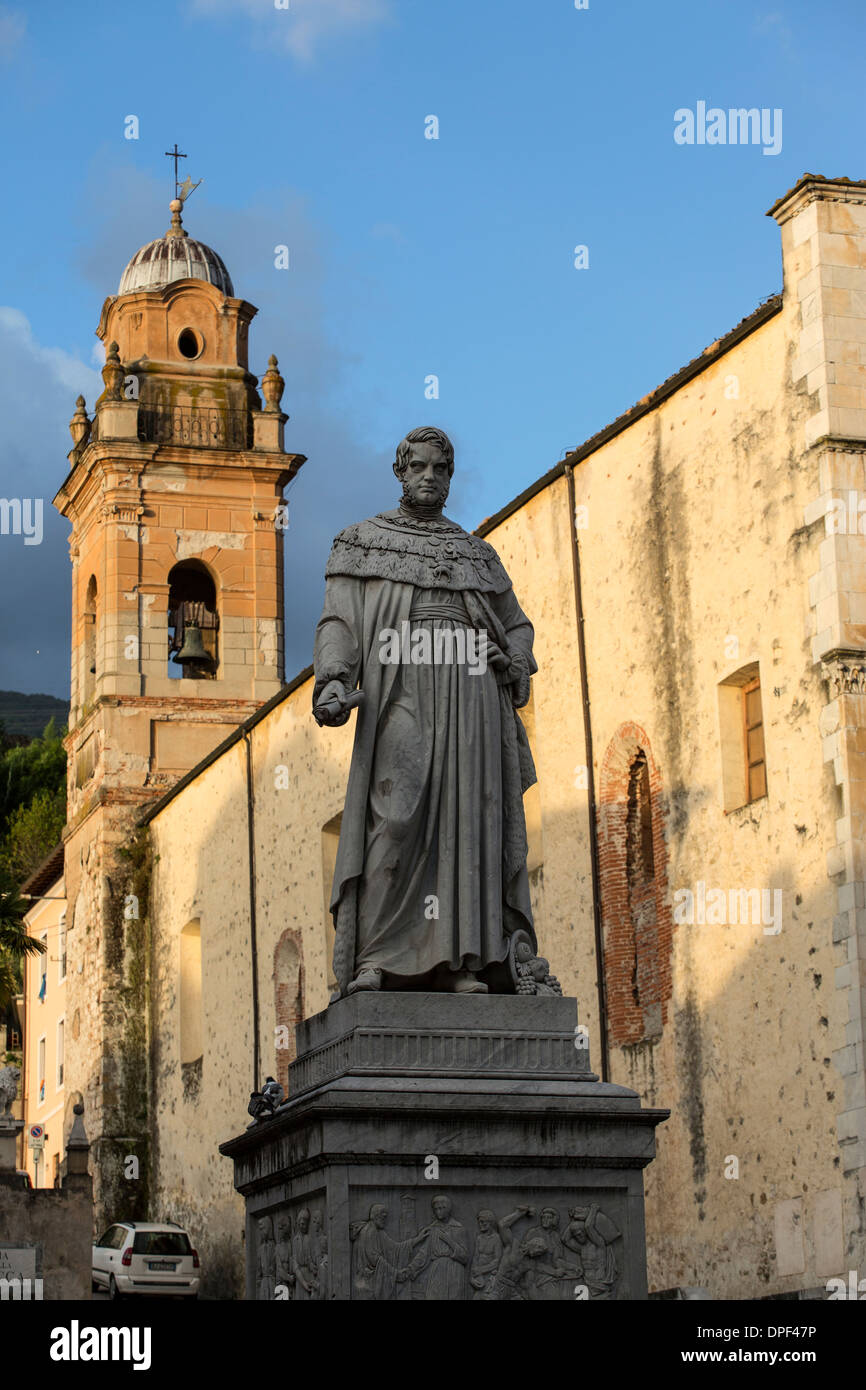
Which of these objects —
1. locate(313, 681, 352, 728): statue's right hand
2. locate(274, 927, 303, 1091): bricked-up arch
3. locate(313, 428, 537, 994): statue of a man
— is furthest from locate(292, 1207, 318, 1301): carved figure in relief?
locate(274, 927, 303, 1091): bricked-up arch

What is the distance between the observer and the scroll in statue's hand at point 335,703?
8.37 meters

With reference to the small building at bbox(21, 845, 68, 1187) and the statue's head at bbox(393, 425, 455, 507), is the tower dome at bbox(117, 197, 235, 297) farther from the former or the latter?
the statue's head at bbox(393, 425, 455, 507)

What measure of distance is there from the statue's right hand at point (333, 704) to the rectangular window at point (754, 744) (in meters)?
9.65

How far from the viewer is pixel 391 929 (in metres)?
8.31

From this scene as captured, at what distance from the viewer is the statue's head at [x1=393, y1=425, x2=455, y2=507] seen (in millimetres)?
8898

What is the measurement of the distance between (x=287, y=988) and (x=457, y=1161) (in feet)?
69.4

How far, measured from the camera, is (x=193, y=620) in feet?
121

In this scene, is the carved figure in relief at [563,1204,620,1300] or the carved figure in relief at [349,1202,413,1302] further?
the carved figure in relief at [563,1204,620,1300]

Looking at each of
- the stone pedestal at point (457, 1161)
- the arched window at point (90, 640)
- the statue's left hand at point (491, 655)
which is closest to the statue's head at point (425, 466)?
the statue's left hand at point (491, 655)

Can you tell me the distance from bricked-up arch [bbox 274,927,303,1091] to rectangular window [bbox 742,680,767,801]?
37.1 feet

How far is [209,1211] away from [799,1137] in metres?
16.0

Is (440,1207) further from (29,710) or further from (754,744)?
(29,710)

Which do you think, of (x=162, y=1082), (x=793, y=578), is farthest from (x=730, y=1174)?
(x=162, y=1082)

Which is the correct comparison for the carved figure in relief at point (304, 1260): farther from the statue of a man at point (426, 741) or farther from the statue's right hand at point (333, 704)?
the statue's right hand at point (333, 704)
